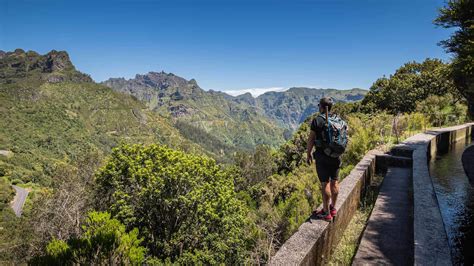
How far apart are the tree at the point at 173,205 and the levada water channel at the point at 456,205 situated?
30.2 feet

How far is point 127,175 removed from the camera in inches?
597

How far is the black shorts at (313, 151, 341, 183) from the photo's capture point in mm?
3572

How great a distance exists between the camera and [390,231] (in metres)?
3.99

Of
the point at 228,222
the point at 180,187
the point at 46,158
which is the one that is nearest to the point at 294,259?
the point at 180,187

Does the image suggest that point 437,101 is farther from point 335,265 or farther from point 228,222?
point 335,265

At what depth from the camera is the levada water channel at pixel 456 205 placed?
10.8ft

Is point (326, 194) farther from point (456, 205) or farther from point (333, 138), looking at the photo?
point (456, 205)

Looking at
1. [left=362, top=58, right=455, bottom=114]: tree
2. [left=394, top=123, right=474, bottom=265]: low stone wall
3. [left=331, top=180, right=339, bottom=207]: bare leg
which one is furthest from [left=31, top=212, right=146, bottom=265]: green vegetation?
[left=362, top=58, right=455, bottom=114]: tree

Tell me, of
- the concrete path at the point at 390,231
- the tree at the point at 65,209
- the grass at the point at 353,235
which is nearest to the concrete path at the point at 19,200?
the tree at the point at 65,209

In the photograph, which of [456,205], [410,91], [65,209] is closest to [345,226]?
[456,205]

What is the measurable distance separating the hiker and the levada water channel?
1.35 meters

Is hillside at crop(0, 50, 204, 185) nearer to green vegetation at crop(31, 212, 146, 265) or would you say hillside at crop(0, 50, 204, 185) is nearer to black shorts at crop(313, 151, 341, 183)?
green vegetation at crop(31, 212, 146, 265)

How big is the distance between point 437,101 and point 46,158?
129 meters

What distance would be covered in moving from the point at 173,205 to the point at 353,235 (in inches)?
455
